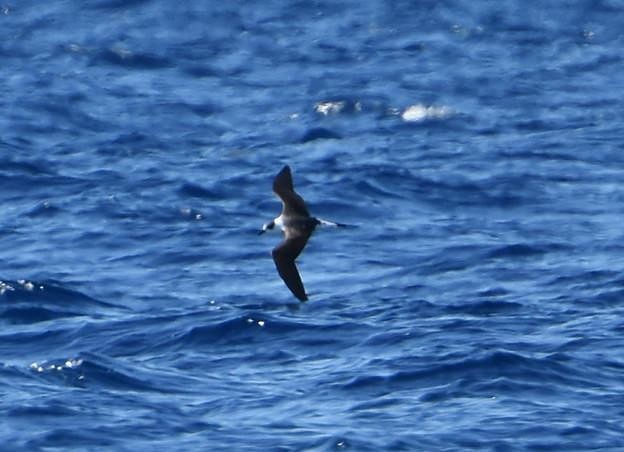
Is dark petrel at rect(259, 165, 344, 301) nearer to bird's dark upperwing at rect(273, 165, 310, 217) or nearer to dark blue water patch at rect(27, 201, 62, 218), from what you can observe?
bird's dark upperwing at rect(273, 165, 310, 217)

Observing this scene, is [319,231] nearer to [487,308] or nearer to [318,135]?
[487,308]

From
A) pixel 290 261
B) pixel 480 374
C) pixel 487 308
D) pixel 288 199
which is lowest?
pixel 487 308

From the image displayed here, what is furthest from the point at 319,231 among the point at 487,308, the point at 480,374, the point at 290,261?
the point at 290,261

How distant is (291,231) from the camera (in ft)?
54.0

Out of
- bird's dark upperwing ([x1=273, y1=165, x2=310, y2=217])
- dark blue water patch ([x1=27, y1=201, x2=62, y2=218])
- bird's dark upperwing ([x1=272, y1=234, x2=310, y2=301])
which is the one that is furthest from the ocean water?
bird's dark upperwing ([x1=273, y1=165, x2=310, y2=217])

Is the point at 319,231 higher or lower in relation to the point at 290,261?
lower

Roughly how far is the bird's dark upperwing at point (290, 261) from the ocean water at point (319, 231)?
63.4 inches

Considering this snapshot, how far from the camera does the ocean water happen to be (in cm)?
1759

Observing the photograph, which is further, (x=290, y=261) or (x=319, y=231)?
(x=319, y=231)

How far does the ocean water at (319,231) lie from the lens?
17594 mm

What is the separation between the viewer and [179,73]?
29938mm

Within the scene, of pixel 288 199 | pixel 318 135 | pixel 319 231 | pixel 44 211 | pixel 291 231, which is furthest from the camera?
pixel 318 135

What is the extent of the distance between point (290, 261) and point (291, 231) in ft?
2.12

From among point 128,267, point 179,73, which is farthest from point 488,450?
point 179,73
